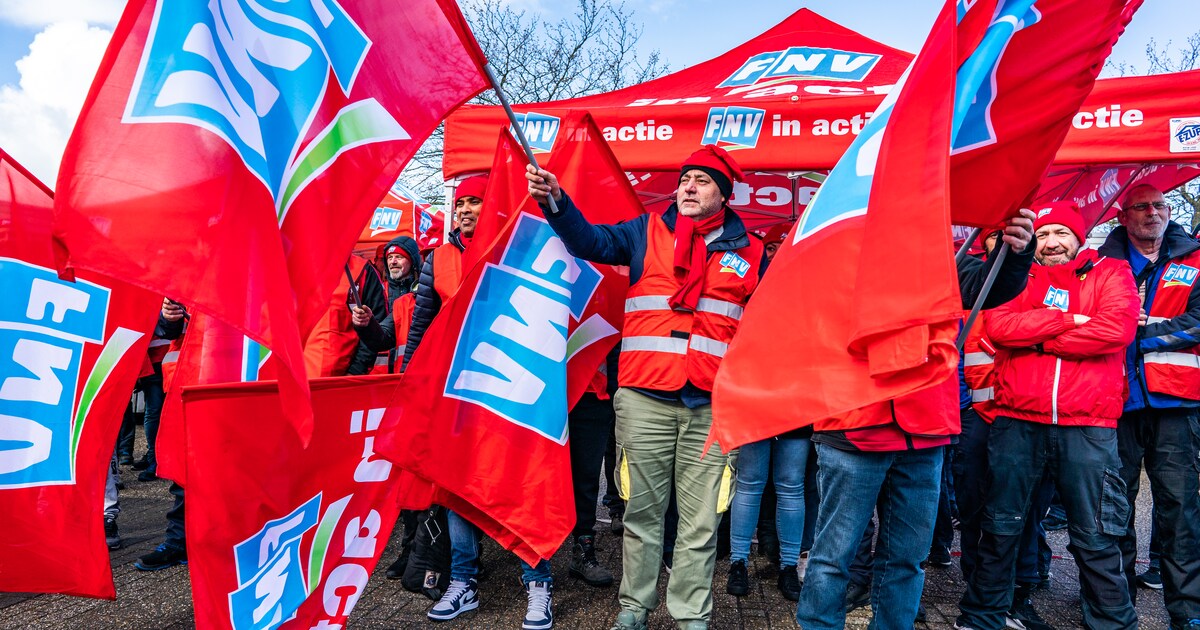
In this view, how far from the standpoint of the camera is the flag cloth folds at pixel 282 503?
2336 mm

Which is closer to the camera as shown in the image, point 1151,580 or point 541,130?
point 1151,580

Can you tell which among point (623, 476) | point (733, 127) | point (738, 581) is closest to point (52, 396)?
point (623, 476)

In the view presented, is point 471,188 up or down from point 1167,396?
up

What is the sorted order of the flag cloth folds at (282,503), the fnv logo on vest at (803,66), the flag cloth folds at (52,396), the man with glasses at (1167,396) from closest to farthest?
the flag cloth folds at (282,503), the flag cloth folds at (52,396), the man with glasses at (1167,396), the fnv logo on vest at (803,66)

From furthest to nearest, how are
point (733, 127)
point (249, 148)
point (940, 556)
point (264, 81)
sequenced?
point (940, 556)
point (733, 127)
point (264, 81)
point (249, 148)

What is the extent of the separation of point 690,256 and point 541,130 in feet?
6.06

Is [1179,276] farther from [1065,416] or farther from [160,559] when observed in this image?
[160,559]

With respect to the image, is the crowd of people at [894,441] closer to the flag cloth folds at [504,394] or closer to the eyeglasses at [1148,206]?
the eyeglasses at [1148,206]

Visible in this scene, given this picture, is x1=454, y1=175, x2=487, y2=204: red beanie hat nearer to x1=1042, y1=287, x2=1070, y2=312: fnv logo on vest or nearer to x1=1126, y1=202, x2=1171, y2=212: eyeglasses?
x1=1042, y1=287, x2=1070, y2=312: fnv logo on vest

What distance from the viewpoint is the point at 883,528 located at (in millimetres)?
2836

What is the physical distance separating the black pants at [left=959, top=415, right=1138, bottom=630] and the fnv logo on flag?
299 cm

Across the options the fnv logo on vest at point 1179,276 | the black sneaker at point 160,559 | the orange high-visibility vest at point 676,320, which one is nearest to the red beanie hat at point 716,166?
the orange high-visibility vest at point 676,320

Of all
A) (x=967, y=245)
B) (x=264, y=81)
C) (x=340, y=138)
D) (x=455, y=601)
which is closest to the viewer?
(x=264, y=81)

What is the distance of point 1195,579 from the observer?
3.54m
